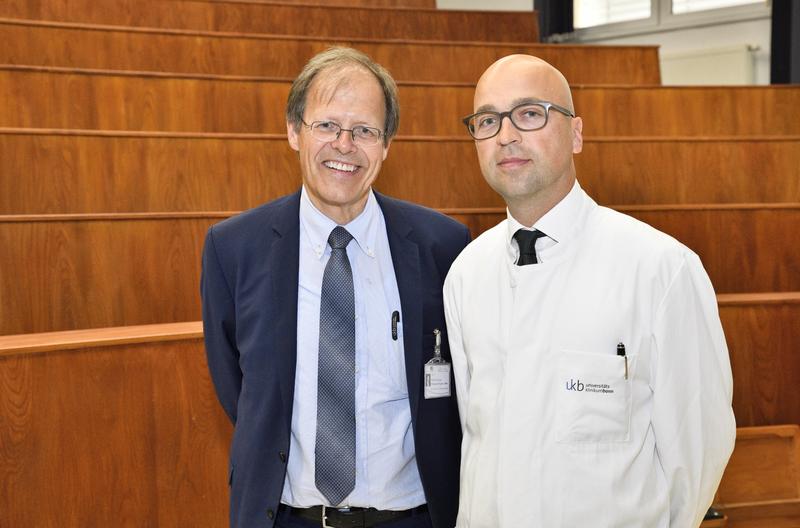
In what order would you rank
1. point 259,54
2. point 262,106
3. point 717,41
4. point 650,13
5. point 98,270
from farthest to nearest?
point 650,13
point 717,41
point 259,54
point 262,106
point 98,270

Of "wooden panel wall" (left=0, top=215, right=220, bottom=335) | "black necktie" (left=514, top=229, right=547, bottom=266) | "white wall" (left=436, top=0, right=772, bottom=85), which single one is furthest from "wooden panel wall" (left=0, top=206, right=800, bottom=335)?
"white wall" (left=436, top=0, right=772, bottom=85)

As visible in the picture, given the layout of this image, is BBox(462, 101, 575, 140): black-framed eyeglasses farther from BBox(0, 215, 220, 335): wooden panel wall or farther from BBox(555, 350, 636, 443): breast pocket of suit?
BBox(0, 215, 220, 335): wooden panel wall

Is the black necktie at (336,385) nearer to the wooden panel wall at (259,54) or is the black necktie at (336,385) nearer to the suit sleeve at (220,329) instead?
the suit sleeve at (220,329)

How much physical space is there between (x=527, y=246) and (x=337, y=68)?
158 millimetres

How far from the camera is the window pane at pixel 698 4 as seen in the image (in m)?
2.03

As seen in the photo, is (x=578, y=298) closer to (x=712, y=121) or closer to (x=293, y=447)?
(x=293, y=447)

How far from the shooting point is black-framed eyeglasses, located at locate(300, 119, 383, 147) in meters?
0.50

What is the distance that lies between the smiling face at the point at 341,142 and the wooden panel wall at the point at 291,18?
3.72 ft

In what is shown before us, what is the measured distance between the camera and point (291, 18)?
1.64 metres

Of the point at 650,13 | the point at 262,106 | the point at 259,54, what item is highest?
the point at 650,13

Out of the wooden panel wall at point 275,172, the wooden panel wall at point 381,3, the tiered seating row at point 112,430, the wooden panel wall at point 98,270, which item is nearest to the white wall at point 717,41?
the wooden panel wall at point 381,3

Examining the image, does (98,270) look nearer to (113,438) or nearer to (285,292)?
(113,438)

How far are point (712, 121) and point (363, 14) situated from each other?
2.33 ft

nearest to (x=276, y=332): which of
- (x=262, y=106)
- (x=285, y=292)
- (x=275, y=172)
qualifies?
(x=285, y=292)
